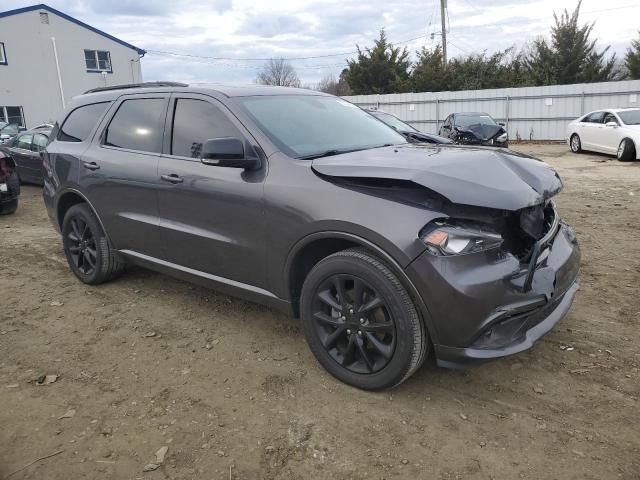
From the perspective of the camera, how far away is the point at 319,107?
4.03 metres

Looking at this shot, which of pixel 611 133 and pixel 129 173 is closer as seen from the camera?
pixel 129 173

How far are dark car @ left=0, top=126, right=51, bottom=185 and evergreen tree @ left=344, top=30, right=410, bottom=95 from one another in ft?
80.7

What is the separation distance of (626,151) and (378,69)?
2184cm

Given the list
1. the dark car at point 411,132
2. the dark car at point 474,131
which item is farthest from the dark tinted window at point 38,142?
the dark car at point 474,131

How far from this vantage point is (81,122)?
486cm

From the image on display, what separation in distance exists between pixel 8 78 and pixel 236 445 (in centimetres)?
3324

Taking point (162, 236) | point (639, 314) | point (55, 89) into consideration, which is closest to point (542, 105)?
point (639, 314)

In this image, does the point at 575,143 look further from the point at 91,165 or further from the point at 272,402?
the point at 272,402

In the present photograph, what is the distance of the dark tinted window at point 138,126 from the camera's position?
4004mm

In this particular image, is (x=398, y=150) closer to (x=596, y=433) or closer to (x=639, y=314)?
(x=596, y=433)

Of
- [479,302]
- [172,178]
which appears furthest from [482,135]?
[479,302]

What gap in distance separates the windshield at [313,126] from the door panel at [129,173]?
0.91m

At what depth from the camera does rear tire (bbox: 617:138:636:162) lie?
13.3m

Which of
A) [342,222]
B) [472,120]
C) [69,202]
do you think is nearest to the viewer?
[342,222]
